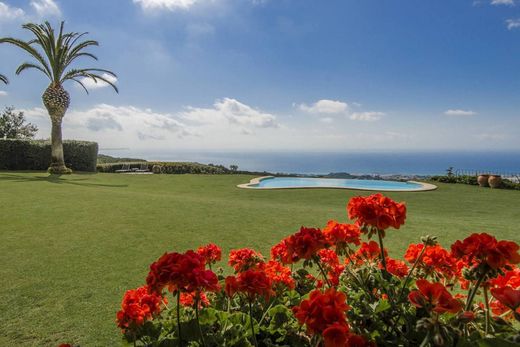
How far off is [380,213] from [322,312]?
68 centimetres

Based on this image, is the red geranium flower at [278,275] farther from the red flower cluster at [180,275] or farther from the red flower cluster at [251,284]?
the red flower cluster at [180,275]

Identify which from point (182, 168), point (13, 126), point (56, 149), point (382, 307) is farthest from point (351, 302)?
point (13, 126)

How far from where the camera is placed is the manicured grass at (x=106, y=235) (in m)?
2.60

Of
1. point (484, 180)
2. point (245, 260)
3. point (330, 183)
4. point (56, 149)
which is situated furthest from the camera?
point (330, 183)

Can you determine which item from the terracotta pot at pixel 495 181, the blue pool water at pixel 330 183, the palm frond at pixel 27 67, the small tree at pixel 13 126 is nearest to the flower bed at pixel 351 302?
the blue pool water at pixel 330 183

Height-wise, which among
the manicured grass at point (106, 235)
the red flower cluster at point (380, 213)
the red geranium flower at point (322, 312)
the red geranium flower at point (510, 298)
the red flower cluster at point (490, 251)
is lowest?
the manicured grass at point (106, 235)

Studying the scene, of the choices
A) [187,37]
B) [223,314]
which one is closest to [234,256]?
[223,314]

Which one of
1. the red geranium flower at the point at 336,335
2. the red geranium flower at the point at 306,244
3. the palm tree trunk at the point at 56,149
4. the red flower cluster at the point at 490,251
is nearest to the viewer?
the red geranium flower at the point at 336,335

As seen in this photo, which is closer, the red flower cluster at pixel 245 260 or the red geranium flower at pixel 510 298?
the red geranium flower at pixel 510 298

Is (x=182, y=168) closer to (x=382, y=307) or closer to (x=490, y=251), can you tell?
(x=382, y=307)

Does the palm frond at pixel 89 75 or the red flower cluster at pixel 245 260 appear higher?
the palm frond at pixel 89 75

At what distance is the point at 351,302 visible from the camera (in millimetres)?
1368

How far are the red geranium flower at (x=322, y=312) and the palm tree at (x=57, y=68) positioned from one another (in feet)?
58.2

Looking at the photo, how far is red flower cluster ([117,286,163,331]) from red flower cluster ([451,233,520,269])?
129 centimetres
